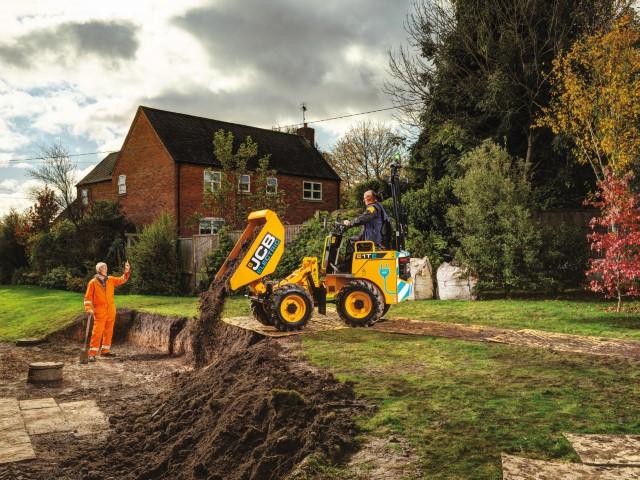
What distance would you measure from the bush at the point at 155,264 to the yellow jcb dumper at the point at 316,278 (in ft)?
39.9

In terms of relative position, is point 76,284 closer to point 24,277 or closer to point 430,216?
point 24,277

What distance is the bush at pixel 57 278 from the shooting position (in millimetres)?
25469

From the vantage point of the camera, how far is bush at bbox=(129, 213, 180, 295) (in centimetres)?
2097

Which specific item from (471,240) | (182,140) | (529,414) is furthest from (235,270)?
(182,140)

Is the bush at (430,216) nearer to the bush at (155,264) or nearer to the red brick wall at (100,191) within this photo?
the bush at (155,264)

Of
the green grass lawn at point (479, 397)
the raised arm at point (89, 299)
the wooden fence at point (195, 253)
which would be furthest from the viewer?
the wooden fence at point (195, 253)

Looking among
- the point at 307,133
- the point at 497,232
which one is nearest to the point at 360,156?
the point at 307,133

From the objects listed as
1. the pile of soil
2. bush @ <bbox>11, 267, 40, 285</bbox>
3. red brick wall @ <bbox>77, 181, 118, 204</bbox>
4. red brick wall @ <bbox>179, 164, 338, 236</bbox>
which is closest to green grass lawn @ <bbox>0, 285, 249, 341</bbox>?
the pile of soil

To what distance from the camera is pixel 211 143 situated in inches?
1259

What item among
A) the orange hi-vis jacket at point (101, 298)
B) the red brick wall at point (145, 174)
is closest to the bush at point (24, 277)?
the red brick wall at point (145, 174)

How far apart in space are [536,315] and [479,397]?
22.8 feet

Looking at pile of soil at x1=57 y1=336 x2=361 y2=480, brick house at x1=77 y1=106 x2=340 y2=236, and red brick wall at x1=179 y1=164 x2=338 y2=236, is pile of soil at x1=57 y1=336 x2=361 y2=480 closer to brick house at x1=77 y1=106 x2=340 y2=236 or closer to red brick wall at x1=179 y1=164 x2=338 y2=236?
brick house at x1=77 y1=106 x2=340 y2=236

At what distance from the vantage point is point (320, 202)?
36.8 metres

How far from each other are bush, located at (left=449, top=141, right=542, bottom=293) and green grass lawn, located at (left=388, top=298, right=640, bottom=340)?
0.84 meters
